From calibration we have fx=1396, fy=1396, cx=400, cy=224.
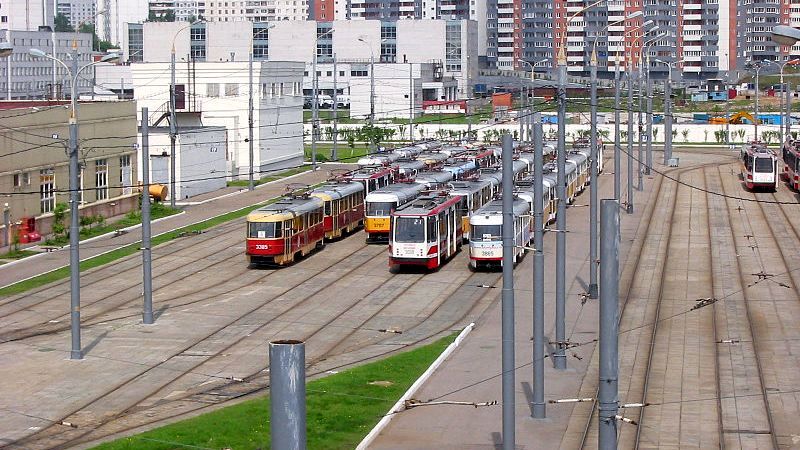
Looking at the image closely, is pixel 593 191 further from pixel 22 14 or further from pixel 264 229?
pixel 22 14

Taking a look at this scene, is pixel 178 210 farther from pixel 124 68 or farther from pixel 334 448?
pixel 124 68

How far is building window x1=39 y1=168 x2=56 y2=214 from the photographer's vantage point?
52469 millimetres

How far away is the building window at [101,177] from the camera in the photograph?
57.6 meters

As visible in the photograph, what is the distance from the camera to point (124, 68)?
480 ft

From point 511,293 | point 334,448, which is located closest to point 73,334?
point 334,448

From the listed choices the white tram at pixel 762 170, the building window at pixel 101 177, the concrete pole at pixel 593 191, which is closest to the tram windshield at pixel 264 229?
the concrete pole at pixel 593 191

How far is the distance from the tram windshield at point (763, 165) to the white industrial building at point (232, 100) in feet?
87.6

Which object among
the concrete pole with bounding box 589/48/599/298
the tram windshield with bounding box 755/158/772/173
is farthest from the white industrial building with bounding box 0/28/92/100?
the concrete pole with bounding box 589/48/599/298

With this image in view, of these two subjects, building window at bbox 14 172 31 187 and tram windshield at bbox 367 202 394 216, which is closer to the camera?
tram windshield at bbox 367 202 394 216

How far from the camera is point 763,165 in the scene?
66750mm

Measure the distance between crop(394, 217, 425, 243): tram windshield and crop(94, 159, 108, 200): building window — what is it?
61.3ft

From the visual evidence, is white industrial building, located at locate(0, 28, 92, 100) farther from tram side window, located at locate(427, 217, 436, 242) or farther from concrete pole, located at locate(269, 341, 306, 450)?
concrete pole, located at locate(269, 341, 306, 450)

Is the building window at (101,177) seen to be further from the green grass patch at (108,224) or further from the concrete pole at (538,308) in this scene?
the concrete pole at (538,308)

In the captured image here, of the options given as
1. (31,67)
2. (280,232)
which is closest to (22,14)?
(31,67)
